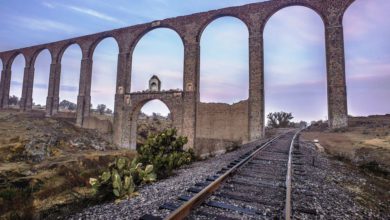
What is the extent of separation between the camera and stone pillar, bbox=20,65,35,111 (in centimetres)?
3250

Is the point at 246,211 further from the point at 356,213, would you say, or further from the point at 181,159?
the point at 181,159

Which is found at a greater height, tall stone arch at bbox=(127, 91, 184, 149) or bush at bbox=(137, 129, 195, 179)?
tall stone arch at bbox=(127, 91, 184, 149)

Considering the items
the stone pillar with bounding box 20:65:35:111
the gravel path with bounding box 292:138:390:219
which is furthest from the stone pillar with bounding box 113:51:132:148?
the gravel path with bounding box 292:138:390:219

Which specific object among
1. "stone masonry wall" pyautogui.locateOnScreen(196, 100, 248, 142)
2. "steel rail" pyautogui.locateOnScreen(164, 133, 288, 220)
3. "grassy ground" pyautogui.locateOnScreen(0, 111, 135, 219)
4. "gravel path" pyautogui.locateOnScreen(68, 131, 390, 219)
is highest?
"stone masonry wall" pyautogui.locateOnScreen(196, 100, 248, 142)

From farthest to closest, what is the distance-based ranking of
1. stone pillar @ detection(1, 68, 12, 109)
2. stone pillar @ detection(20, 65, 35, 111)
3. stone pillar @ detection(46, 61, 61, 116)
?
stone pillar @ detection(1, 68, 12, 109) < stone pillar @ detection(20, 65, 35, 111) < stone pillar @ detection(46, 61, 61, 116)

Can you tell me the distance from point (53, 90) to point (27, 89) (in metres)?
5.65

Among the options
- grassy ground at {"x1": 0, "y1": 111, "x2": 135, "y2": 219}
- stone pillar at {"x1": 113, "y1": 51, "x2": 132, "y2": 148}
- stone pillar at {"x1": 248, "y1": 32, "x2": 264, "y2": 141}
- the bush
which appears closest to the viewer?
grassy ground at {"x1": 0, "y1": 111, "x2": 135, "y2": 219}

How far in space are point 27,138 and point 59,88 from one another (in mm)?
16815

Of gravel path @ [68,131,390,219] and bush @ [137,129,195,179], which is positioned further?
bush @ [137,129,195,179]

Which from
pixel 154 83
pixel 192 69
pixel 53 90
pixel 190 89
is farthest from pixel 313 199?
pixel 53 90

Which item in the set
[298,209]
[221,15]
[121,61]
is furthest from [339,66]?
[121,61]

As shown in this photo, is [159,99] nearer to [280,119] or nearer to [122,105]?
[122,105]

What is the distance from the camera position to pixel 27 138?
15.7 meters

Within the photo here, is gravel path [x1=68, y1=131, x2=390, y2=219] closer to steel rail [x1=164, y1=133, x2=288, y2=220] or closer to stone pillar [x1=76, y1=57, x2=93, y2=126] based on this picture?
steel rail [x1=164, y1=133, x2=288, y2=220]
